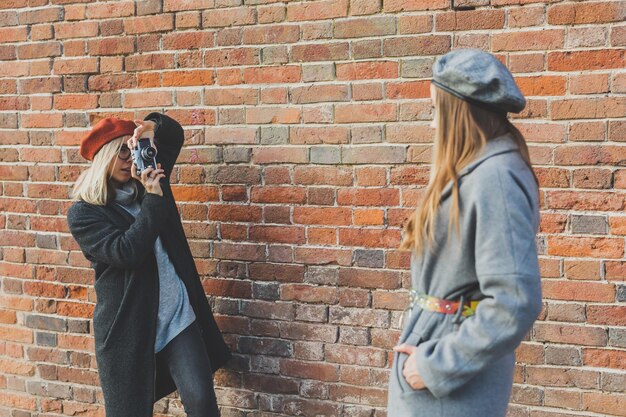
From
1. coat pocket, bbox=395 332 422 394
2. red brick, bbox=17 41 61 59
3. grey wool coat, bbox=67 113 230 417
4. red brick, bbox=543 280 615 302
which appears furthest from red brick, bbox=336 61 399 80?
red brick, bbox=17 41 61 59

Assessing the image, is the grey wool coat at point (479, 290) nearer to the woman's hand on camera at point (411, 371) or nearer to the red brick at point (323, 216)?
the woman's hand on camera at point (411, 371)

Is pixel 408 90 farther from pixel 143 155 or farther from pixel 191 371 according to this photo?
pixel 191 371

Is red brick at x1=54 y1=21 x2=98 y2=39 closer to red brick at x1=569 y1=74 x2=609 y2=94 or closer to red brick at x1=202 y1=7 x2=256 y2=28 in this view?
red brick at x1=202 y1=7 x2=256 y2=28

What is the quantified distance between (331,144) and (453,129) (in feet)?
4.90

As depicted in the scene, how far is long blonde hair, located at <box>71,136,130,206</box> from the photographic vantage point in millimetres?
3201

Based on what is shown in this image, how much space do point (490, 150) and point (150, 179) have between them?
5.56 ft

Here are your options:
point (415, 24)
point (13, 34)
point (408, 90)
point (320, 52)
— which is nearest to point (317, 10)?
point (320, 52)

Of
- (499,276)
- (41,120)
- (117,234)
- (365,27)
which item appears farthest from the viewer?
(41,120)

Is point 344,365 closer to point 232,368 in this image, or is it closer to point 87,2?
point 232,368

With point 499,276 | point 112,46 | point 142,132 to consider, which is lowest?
point 499,276

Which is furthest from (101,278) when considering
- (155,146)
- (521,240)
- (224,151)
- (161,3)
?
(521,240)

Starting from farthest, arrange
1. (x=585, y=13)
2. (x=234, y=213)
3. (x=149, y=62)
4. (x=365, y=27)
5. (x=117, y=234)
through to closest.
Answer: (x=149, y=62) → (x=234, y=213) → (x=365, y=27) → (x=117, y=234) → (x=585, y=13)

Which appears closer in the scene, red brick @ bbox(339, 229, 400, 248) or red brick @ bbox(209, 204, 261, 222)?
red brick @ bbox(339, 229, 400, 248)

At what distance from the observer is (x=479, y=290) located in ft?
6.94
